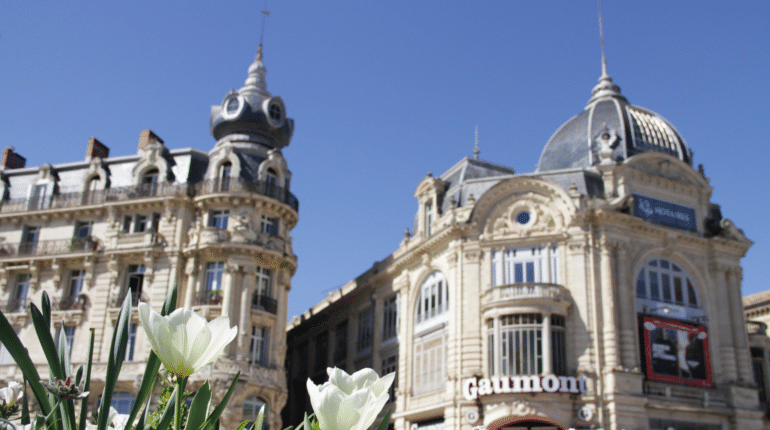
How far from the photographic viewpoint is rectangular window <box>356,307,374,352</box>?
1630 inches

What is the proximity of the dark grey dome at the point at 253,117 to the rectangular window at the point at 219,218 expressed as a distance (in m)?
5.30

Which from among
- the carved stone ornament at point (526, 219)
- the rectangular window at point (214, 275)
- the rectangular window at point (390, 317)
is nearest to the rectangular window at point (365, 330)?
the rectangular window at point (390, 317)

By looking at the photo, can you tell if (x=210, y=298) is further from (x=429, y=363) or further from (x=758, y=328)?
(x=758, y=328)

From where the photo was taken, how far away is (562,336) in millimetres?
31719

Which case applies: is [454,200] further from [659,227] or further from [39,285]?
[39,285]

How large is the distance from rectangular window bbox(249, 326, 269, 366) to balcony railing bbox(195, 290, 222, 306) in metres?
2.14

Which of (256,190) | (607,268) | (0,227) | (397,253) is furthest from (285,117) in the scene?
(607,268)

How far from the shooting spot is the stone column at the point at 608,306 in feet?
102

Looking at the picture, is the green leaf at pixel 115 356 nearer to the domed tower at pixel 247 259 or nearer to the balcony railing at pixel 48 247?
the domed tower at pixel 247 259

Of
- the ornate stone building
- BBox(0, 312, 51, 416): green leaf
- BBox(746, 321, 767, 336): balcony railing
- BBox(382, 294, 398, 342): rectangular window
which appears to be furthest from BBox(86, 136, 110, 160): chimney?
BBox(0, 312, 51, 416): green leaf

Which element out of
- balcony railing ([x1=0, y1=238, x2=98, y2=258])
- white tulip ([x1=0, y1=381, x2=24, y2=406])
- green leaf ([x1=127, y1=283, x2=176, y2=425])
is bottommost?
green leaf ([x1=127, y1=283, x2=176, y2=425])

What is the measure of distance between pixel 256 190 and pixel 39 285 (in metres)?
12.1

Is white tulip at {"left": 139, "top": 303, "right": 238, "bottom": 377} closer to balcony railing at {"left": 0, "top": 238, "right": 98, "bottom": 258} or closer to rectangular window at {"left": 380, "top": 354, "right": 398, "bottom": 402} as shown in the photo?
rectangular window at {"left": 380, "top": 354, "right": 398, "bottom": 402}

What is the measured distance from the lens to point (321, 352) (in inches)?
1866
